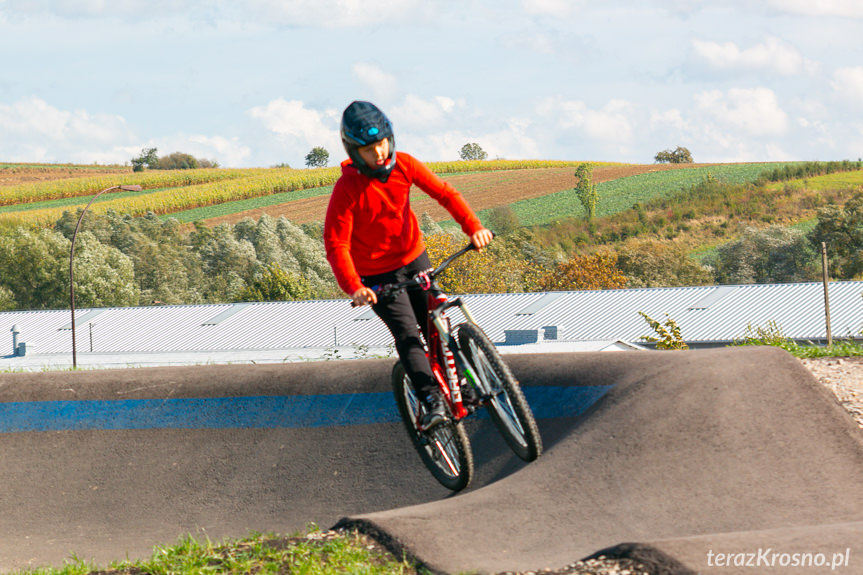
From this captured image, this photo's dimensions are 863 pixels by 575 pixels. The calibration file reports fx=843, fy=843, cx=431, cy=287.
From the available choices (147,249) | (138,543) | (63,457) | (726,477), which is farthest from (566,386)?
(147,249)

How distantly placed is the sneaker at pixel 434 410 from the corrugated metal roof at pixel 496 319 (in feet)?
106

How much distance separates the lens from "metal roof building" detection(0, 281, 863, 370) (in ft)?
124

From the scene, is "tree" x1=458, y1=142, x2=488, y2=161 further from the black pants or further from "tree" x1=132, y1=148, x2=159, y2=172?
the black pants

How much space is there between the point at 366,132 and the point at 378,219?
0.62m

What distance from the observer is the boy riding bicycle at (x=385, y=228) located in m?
5.68

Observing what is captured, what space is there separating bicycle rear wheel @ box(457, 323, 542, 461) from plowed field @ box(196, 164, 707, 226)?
69027mm

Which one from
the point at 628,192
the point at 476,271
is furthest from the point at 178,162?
the point at 476,271

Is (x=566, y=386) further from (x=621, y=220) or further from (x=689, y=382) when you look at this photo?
(x=621, y=220)

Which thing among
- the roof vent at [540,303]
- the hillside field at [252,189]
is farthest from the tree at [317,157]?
the roof vent at [540,303]

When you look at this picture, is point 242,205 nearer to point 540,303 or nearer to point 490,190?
point 490,190

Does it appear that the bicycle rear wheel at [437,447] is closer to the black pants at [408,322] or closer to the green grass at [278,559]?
the black pants at [408,322]

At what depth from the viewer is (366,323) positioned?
41312mm

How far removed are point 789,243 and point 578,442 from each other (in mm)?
63670

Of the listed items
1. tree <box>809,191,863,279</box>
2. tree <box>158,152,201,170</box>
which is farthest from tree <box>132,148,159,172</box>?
tree <box>809,191,863,279</box>
